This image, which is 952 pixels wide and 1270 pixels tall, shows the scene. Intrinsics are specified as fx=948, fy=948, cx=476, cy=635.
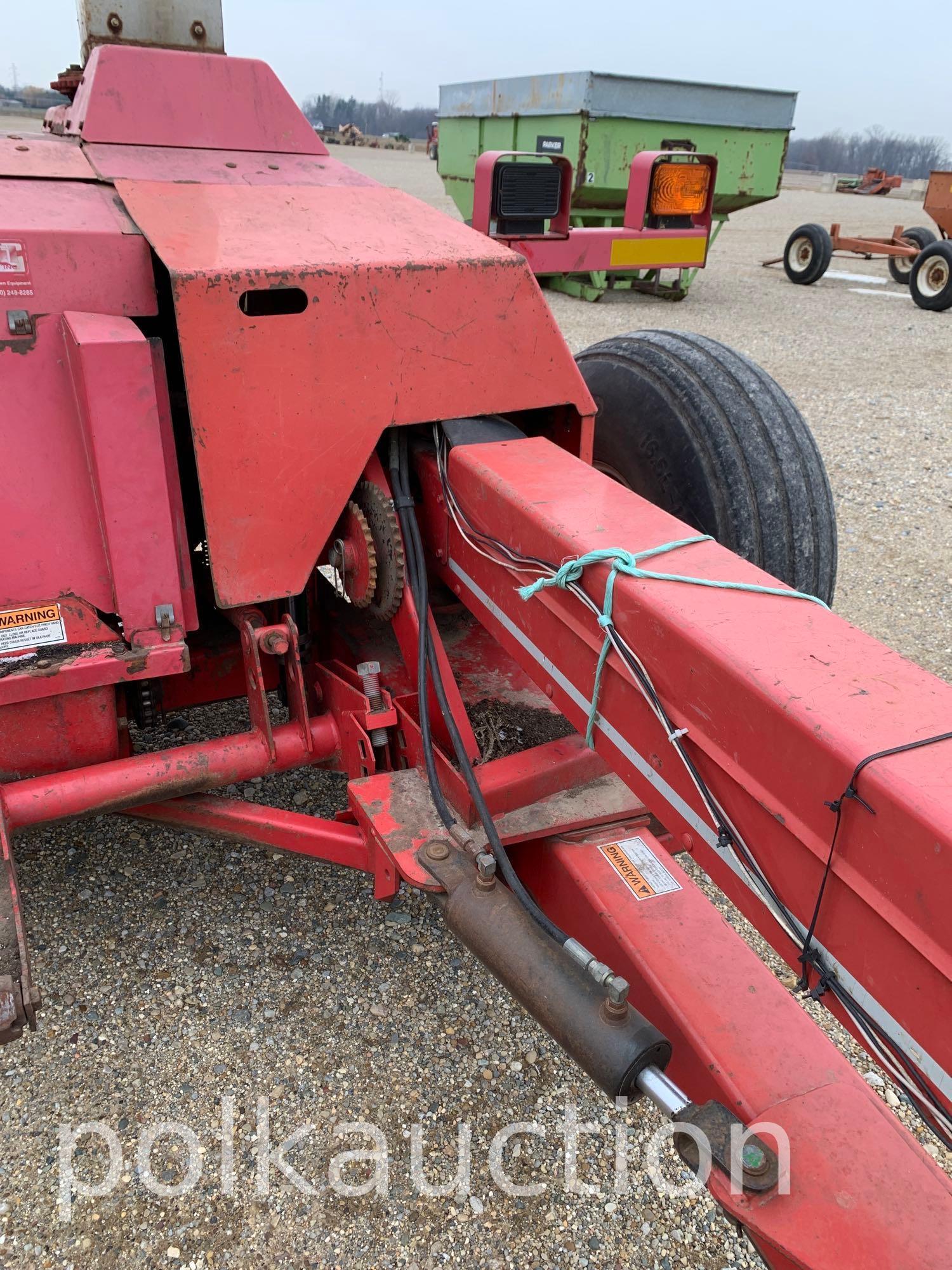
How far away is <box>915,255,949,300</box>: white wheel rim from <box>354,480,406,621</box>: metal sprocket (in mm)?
11649

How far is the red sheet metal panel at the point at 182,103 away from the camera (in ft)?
7.75

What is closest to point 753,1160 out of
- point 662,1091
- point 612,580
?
point 662,1091

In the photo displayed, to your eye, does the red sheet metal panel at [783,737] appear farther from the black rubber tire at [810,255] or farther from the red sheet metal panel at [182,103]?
the black rubber tire at [810,255]

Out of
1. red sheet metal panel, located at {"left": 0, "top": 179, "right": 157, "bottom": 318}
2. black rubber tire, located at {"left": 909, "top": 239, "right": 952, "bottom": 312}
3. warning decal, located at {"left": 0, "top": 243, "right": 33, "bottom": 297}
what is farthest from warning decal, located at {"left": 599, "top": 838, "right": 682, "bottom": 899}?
black rubber tire, located at {"left": 909, "top": 239, "right": 952, "bottom": 312}

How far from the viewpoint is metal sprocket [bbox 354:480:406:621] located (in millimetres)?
2033

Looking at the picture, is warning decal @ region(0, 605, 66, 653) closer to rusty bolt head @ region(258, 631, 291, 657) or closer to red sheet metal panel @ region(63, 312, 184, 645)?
red sheet metal panel @ region(63, 312, 184, 645)

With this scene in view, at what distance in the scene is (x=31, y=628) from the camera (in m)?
1.95

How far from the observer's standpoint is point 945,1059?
979mm

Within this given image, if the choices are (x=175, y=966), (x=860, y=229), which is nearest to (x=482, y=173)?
(x=175, y=966)

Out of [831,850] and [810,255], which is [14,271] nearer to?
[831,850]

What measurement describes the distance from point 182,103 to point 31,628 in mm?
1438

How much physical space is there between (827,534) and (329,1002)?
1774 mm

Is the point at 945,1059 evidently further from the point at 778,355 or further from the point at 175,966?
the point at 778,355

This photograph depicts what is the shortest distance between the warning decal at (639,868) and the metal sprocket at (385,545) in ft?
2.30
